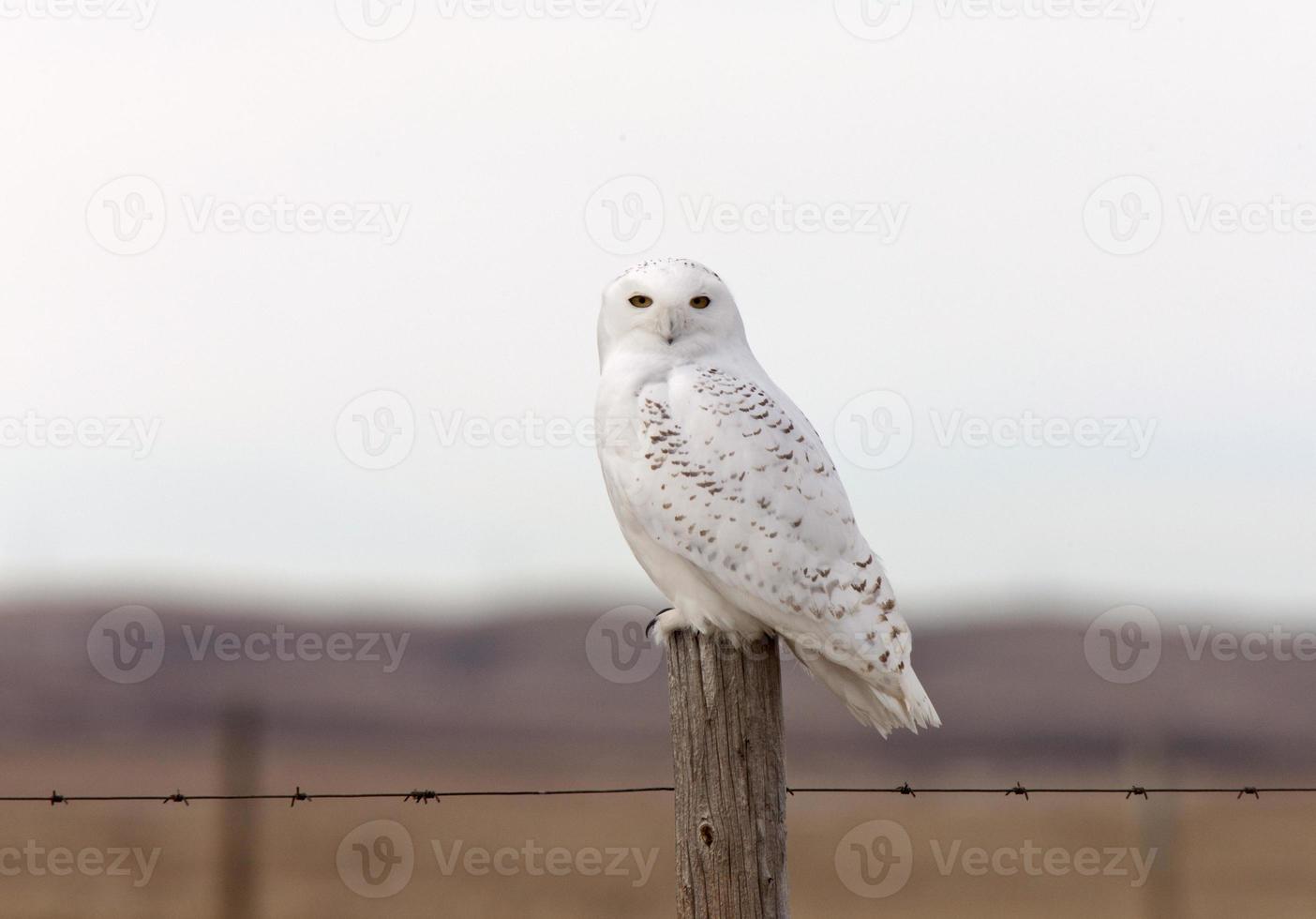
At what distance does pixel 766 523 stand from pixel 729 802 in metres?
0.86

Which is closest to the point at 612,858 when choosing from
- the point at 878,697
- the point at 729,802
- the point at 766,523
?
the point at 878,697

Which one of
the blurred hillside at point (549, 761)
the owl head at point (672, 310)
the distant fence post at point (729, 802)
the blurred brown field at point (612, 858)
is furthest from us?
the blurred brown field at point (612, 858)

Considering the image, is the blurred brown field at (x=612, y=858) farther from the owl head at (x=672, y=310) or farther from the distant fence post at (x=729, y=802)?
the distant fence post at (x=729, y=802)

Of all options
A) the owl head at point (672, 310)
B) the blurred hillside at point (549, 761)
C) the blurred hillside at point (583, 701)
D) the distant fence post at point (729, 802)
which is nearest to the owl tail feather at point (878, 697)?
the distant fence post at point (729, 802)

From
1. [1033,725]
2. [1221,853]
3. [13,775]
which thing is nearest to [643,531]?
[1221,853]

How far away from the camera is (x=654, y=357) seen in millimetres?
4023

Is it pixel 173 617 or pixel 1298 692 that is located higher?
pixel 173 617

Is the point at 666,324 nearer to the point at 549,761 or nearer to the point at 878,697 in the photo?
the point at 878,697

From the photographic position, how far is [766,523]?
3.83m

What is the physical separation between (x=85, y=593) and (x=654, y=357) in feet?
157

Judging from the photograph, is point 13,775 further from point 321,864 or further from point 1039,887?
Result: point 1039,887

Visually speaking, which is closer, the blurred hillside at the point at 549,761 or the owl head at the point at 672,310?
the owl head at the point at 672,310

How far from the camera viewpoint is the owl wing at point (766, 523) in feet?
12.4

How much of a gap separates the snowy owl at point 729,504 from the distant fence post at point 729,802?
0.34 metres
